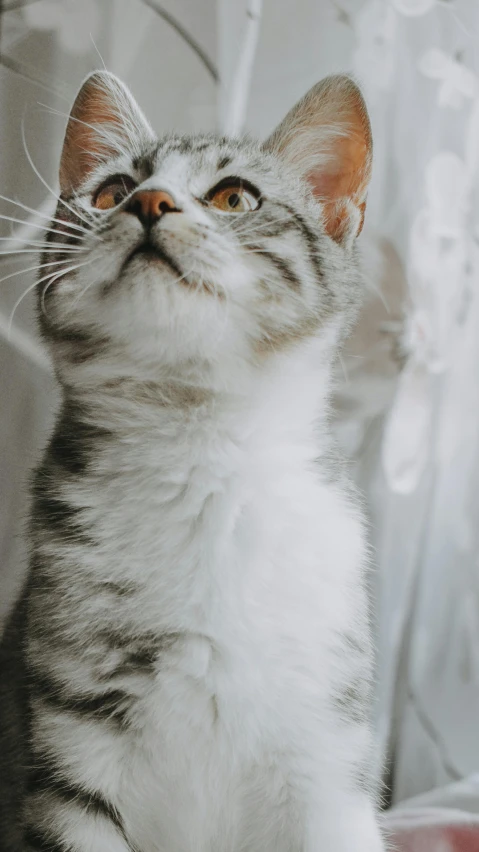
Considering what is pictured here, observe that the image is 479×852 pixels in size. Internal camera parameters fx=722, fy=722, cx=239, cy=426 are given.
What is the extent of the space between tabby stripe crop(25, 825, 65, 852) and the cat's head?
1.36 feet

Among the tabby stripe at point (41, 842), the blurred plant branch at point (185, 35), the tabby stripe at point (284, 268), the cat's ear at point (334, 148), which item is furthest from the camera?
the blurred plant branch at point (185, 35)

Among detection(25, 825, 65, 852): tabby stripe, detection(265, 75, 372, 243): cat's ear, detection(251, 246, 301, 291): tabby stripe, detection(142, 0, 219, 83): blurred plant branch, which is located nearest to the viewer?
detection(25, 825, 65, 852): tabby stripe

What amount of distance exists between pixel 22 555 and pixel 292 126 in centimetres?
63

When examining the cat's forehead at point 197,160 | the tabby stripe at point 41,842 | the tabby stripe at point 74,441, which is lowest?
the tabby stripe at point 41,842

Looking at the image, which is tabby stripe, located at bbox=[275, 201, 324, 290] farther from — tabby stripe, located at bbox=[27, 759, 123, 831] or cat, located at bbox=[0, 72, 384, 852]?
tabby stripe, located at bbox=[27, 759, 123, 831]

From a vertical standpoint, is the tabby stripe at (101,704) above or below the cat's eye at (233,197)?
below

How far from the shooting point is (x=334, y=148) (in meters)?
0.85

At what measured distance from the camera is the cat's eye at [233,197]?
0.75 metres

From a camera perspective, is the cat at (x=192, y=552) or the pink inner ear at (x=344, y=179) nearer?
the cat at (x=192, y=552)

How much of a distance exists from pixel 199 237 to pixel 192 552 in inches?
11.4

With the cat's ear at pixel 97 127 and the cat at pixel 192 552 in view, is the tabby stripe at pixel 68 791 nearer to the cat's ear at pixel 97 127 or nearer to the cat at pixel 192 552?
the cat at pixel 192 552

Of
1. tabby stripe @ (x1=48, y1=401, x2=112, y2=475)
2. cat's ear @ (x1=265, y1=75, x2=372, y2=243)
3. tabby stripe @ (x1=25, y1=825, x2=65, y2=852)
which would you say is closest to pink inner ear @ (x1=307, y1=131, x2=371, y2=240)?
cat's ear @ (x1=265, y1=75, x2=372, y2=243)

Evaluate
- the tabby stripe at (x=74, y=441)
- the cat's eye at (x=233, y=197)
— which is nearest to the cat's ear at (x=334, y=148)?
the cat's eye at (x=233, y=197)

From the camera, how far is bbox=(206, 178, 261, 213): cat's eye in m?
0.75
